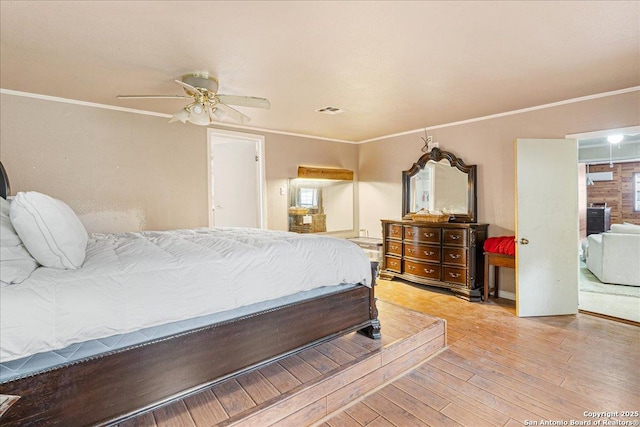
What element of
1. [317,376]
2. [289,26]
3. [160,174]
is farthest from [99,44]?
[317,376]

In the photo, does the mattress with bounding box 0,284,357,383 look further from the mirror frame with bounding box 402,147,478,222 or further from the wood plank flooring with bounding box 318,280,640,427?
the mirror frame with bounding box 402,147,478,222

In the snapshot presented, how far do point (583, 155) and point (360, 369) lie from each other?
8.11 m

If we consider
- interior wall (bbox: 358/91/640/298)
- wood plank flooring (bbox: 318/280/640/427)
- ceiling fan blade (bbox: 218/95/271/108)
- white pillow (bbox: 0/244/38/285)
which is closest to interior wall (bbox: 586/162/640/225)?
interior wall (bbox: 358/91/640/298)

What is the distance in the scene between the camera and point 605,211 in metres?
7.98

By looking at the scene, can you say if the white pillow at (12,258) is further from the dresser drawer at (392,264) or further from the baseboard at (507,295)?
the baseboard at (507,295)

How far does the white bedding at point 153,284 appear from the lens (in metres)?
1.29

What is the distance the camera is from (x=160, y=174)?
13.0ft

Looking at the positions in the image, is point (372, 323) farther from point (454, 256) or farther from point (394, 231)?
point (394, 231)

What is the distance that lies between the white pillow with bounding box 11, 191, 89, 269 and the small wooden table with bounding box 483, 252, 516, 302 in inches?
159

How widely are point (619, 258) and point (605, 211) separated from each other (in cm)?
454

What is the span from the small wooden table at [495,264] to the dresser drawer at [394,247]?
121 cm

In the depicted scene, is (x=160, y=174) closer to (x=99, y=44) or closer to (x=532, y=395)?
(x=99, y=44)

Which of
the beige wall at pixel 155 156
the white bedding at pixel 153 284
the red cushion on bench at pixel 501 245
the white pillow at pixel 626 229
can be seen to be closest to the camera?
the white bedding at pixel 153 284

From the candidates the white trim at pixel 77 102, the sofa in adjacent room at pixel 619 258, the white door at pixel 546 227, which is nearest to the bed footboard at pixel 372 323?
the white door at pixel 546 227
